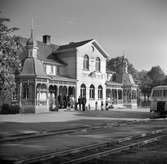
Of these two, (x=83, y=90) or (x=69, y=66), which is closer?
(x=69, y=66)

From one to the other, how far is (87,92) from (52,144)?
27.5 m

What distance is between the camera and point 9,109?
1078 inches

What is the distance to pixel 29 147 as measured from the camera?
954cm

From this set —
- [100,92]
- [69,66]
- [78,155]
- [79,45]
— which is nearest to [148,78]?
[100,92]

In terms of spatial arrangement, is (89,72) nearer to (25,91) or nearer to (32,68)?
(32,68)

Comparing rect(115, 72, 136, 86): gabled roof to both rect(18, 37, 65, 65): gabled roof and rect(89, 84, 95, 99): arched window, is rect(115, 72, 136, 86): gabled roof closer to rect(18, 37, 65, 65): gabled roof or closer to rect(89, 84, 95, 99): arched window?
rect(89, 84, 95, 99): arched window

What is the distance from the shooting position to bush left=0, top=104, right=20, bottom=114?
27122 millimetres

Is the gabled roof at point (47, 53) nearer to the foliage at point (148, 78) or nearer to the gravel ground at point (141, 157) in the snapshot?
the foliage at point (148, 78)

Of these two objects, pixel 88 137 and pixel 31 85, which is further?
pixel 31 85

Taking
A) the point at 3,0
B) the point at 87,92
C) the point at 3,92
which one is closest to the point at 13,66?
the point at 3,92

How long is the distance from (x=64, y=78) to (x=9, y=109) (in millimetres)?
8752

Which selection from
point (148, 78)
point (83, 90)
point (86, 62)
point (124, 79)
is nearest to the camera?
point (83, 90)

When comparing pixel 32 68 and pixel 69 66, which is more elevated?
pixel 69 66

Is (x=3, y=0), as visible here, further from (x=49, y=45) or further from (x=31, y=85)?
(x=49, y=45)
